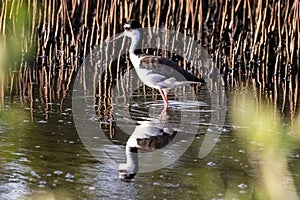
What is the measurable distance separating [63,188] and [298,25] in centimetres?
526

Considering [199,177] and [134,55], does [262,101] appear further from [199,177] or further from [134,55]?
[199,177]

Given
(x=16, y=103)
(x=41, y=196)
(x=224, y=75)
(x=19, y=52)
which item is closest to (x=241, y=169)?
(x=41, y=196)

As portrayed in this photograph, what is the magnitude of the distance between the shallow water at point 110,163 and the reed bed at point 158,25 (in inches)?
72.6

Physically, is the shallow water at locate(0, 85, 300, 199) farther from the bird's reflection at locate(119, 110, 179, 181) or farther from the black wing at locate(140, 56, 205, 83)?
the black wing at locate(140, 56, 205, 83)

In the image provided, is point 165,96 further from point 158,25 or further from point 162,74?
point 158,25

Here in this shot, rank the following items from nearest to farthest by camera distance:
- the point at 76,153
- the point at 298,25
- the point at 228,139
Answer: the point at 76,153 → the point at 228,139 → the point at 298,25

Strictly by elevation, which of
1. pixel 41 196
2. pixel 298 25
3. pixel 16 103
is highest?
pixel 298 25

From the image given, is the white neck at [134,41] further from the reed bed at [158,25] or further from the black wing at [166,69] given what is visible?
the reed bed at [158,25]

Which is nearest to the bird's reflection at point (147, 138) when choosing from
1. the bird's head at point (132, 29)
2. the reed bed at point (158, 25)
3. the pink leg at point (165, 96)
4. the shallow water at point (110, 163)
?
the shallow water at point (110, 163)

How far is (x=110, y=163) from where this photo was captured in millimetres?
5234

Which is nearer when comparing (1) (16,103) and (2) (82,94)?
(1) (16,103)

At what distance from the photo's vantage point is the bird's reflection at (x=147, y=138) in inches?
201

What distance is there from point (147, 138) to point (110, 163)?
84 cm

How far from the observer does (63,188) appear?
4.63 meters
